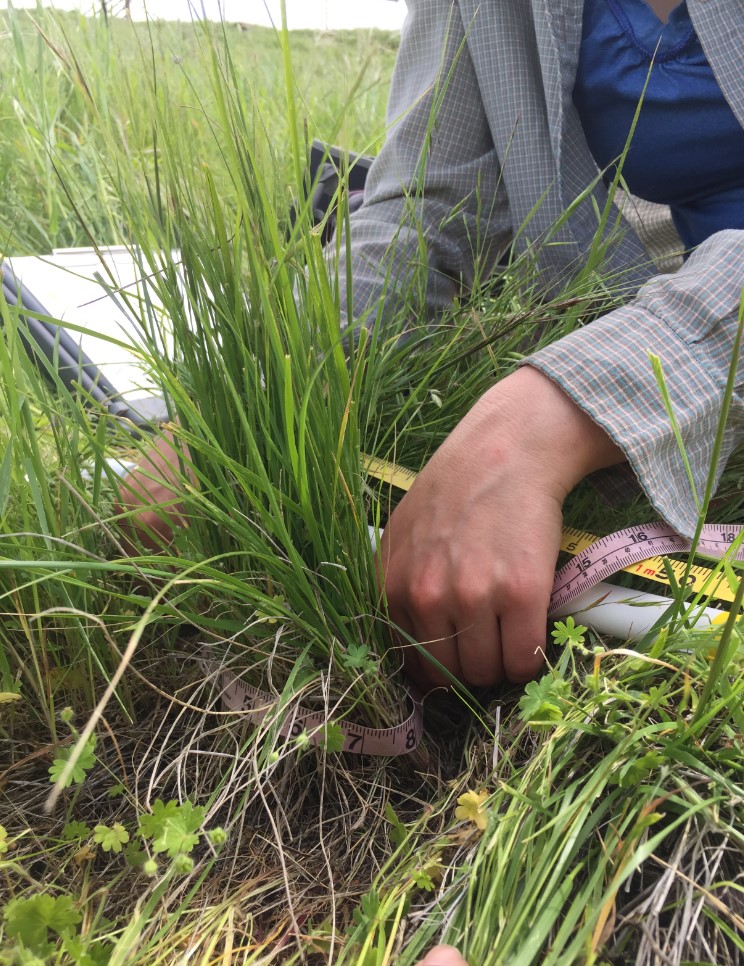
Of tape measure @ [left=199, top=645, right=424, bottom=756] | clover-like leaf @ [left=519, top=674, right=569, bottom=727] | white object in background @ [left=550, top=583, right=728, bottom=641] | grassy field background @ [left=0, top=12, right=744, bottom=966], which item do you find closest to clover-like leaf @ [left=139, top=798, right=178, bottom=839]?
grassy field background @ [left=0, top=12, right=744, bottom=966]

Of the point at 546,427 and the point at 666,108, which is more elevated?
the point at 666,108

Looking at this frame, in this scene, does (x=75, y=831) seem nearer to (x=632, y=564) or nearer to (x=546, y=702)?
(x=546, y=702)

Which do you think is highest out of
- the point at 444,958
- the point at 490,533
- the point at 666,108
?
the point at 666,108

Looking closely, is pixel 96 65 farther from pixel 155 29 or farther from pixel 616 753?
pixel 616 753

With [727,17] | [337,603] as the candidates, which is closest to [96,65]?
[337,603]

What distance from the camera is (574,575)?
71 centimetres

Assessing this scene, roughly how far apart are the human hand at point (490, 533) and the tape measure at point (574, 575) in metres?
0.04

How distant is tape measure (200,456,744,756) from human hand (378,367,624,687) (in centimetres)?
4

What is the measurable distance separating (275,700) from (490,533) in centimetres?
25

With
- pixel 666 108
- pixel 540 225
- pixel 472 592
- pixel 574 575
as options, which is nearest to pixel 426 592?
pixel 472 592

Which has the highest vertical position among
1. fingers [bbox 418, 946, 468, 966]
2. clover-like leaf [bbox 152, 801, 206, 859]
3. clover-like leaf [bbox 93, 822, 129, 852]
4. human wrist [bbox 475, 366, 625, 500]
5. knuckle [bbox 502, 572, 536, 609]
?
human wrist [bbox 475, 366, 625, 500]

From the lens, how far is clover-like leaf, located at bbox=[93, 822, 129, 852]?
20.8 inches

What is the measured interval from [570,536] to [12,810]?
59cm

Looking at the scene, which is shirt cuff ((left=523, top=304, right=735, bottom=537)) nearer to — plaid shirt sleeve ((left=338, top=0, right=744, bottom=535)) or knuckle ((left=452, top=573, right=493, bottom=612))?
plaid shirt sleeve ((left=338, top=0, right=744, bottom=535))
